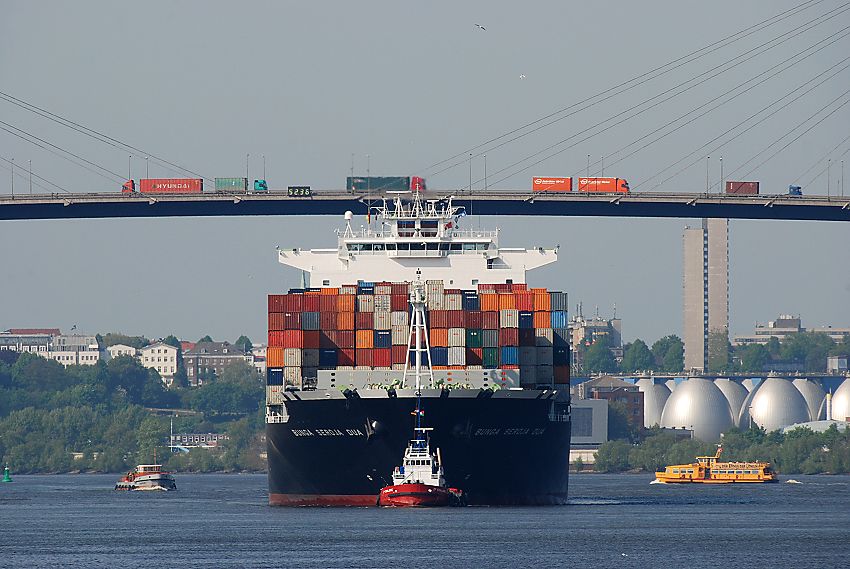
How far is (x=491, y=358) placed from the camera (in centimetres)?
8331

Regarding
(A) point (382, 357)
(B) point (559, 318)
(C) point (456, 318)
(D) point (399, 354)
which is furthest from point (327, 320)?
(B) point (559, 318)

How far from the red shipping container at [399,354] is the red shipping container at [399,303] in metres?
1.73

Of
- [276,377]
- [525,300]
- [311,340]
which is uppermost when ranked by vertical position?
[525,300]

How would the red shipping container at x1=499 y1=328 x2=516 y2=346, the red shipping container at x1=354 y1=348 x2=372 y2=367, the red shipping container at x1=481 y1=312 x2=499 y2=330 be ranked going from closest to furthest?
the red shipping container at x1=499 y1=328 x2=516 y2=346 → the red shipping container at x1=481 y1=312 x2=499 y2=330 → the red shipping container at x1=354 y1=348 x2=372 y2=367

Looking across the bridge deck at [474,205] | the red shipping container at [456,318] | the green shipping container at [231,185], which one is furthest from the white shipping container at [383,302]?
the green shipping container at [231,185]

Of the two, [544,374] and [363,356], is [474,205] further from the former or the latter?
[363,356]

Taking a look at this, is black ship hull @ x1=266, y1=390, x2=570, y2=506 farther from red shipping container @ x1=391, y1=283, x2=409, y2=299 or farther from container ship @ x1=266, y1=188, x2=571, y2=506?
red shipping container @ x1=391, y1=283, x2=409, y2=299

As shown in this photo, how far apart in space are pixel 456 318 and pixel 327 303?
232 inches

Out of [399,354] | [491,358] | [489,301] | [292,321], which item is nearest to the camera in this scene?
[491,358]

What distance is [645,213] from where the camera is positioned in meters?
149

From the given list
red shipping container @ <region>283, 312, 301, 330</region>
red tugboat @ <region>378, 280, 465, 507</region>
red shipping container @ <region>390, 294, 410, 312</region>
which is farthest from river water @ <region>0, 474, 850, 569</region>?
red shipping container @ <region>390, 294, 410, 312</region>

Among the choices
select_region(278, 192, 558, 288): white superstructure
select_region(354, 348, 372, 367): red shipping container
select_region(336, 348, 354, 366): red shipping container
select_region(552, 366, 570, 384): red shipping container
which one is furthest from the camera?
select_region(278, 192, 558, 288): white superstructure

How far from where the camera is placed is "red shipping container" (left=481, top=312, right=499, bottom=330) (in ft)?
275

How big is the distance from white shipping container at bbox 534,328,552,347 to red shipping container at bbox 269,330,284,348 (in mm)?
10727
